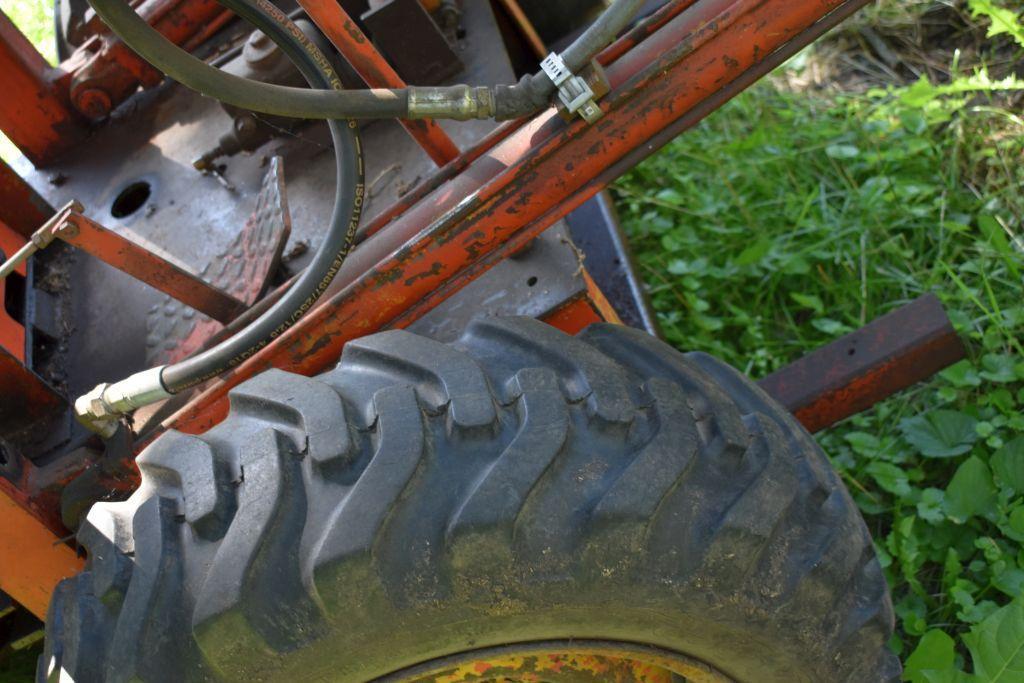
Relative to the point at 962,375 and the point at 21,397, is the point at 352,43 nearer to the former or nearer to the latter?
the point at 21,397

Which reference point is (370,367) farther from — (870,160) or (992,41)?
(992,41)

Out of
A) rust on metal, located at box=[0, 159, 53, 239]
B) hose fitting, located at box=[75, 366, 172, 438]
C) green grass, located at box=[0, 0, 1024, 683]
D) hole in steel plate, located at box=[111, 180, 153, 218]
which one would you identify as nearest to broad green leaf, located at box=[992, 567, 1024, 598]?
green grass, located at box=[0, 0, 1024, 683]

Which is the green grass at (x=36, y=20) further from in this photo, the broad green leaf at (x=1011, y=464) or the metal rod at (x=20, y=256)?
the broad green leaf at (x=1011, y=464)

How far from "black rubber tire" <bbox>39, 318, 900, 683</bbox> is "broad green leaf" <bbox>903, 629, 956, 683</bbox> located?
41 centimetres

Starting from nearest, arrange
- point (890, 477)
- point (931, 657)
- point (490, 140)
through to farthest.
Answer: point (490, 140) < point (931, 657) < point (890, 477)

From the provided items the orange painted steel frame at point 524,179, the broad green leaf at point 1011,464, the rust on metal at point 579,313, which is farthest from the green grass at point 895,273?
the orange painted steel frame at point 524,179

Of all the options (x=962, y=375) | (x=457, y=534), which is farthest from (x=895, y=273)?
(x=457, y=534)

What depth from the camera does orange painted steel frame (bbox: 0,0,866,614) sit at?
1662 millimetres

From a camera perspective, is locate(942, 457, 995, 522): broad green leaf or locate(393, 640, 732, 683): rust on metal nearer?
locate(393, 640, 732, 683): rust on metal

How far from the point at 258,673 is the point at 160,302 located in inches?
38.5

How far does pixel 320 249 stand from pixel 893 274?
159 centimetres

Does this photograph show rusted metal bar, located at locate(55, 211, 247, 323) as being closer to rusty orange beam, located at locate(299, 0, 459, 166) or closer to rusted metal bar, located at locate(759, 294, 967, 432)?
rusty orange beam, located at locate(299, 0, 459, 166)

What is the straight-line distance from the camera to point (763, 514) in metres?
1.50

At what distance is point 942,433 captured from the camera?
2314 millimetres
